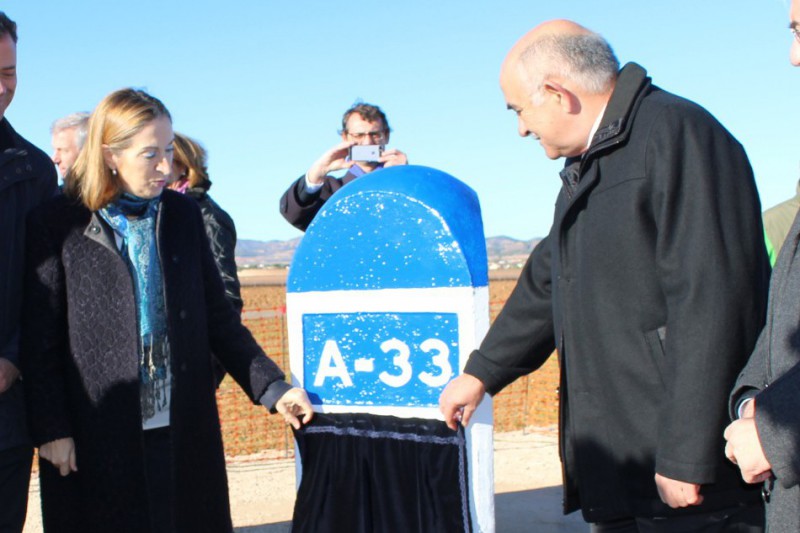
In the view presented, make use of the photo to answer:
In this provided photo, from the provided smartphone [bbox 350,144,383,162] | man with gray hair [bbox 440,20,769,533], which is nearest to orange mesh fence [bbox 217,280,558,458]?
smartphone [bbox 350,144,383,162]

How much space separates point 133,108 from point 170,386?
897mm

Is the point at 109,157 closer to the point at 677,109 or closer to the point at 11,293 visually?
the point at 11,293

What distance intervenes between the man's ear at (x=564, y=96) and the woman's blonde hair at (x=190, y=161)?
1954mm

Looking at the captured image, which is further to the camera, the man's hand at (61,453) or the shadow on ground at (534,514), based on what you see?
the shadow on ground at (534,514)

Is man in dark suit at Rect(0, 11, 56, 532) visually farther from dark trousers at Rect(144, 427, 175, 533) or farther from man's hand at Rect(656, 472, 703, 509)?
man's hand at Rect(656, 472, 703, 509)

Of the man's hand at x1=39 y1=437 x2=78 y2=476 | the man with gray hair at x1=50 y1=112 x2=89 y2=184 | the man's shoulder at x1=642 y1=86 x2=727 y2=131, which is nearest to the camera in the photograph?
the man's shoulder at x1=642 y1=86 x2=727 y2=131

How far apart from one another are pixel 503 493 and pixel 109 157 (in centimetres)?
337

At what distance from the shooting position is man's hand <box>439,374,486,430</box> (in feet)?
9.21

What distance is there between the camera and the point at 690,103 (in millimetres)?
2230

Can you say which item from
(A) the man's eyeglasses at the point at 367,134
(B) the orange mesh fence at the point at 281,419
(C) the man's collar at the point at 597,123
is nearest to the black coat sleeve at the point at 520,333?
(C) the man's collar at the point at 597,123

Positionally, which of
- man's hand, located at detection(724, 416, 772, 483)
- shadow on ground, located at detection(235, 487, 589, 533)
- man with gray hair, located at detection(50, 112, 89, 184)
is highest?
man with gray hair, located at detection(50, 112, 89, 184)

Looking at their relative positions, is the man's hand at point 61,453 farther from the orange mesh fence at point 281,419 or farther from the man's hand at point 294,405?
the orange mesh fence at point 281,419

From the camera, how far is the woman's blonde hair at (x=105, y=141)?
2846 mm

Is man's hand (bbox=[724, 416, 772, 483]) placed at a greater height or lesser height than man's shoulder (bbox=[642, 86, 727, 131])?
lesser
